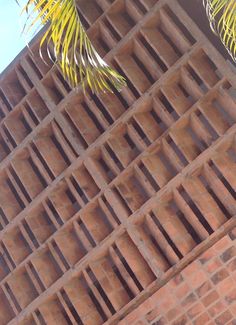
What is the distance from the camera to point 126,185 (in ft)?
16.2

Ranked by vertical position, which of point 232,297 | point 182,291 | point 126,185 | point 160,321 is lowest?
→ point 232,297

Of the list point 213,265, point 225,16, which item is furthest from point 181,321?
point 225,16

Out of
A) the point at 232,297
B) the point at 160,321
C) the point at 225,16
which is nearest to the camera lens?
the point at 225,16

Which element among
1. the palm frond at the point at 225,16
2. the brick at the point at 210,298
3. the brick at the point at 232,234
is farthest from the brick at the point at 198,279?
the palm frond at the point at 225,16

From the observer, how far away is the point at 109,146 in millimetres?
5074

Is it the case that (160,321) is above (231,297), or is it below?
above

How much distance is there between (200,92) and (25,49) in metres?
2.21

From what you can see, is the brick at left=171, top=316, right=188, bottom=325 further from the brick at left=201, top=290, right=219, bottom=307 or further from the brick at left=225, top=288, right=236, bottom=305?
the brick at left=225, top=288, right=236, bottom=305

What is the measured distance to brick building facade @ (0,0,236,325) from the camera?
446cm

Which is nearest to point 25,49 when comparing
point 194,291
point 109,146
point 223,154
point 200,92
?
point 109,146

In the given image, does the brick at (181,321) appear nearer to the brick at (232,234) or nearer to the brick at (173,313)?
the brick at (173,313)

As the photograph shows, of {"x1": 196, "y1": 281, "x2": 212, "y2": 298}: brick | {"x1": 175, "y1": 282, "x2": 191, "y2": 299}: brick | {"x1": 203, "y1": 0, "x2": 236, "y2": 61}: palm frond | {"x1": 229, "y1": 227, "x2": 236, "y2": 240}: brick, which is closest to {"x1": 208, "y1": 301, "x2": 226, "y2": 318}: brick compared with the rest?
{"x1": 196, "y1": 281, "x2": 212, "y2": 298}: brick

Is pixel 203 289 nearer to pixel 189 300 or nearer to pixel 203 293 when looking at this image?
pixel 203 293

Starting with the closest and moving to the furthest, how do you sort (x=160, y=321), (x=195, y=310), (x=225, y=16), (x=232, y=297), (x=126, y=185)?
(x=225, y=16) → (x=232, y=297) → (x=195, y=310) → (x=160, y=321) → (x=126, y=185)
